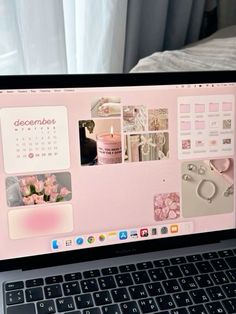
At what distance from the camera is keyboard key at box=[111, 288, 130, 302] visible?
1.95 ft

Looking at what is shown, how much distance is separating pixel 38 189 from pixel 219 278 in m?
0.30

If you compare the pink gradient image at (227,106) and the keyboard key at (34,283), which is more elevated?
the pink gradient image at (227,106)

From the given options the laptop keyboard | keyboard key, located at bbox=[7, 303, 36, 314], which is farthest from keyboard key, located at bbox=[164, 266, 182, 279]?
keyboard key, located at bbox=[7, 303, 36, 314]

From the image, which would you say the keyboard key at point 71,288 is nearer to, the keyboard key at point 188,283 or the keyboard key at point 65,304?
the keyboard key at point 65,304

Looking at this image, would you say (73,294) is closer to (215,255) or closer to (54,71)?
(215,255)

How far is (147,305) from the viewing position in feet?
1.91

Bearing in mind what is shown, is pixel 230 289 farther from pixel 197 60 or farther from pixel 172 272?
pixel 197 60

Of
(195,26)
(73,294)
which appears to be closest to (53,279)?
(73,294)

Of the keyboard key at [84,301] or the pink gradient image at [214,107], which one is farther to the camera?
the pink gradient image at [214,107]

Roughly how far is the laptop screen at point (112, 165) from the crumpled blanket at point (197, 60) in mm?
207

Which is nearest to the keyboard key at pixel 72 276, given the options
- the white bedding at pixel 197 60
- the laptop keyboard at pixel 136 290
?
the laptop keyboard at pixel 136 290

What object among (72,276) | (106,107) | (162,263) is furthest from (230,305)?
(106,107)

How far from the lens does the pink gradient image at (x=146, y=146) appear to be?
2.17ft

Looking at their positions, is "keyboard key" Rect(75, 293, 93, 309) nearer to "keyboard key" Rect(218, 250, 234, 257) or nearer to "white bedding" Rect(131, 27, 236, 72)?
"keyboard key" Rect(218, 250, 234, 257)
